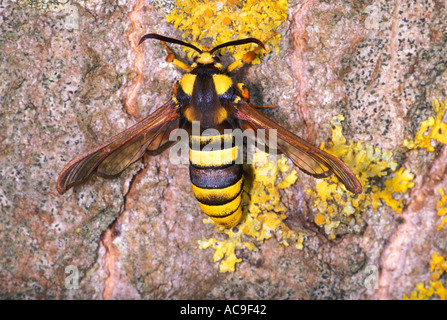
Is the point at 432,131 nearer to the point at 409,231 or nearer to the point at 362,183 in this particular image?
the point at 362,183

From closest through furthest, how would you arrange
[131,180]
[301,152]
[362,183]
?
1. [301,152]
2. [362,183]
3. [131,180]

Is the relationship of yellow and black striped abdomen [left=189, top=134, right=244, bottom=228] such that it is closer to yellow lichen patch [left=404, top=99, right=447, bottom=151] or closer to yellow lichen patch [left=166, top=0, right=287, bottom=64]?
yellow lichen patch [left=166, top=0, right=287, bottom=64]

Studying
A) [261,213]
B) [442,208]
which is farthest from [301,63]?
[442,208]

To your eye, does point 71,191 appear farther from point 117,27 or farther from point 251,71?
point 251,71

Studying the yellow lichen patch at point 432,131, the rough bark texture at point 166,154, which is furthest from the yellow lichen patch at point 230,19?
the yellow lichen patch at point 432,131

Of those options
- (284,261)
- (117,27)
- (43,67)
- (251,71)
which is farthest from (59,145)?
(284,261)

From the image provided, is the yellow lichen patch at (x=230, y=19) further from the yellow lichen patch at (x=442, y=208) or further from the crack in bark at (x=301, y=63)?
the yellow lichen patch at (x=442, y=208)
